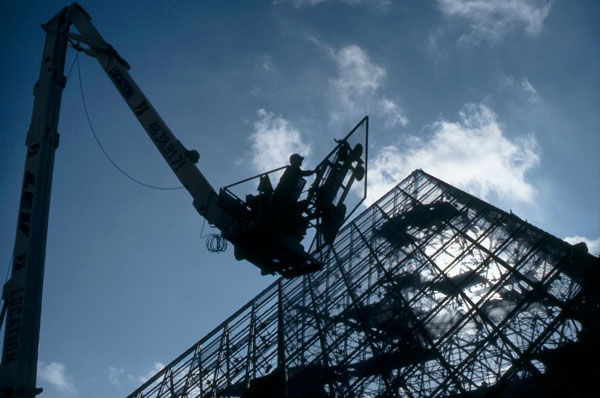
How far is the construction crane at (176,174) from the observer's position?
21.4 ft

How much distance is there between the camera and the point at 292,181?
9.05 meters

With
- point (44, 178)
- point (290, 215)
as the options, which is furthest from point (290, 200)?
point (44, 178)

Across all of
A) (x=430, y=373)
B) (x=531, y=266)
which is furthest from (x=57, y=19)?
(x=531, y=266)

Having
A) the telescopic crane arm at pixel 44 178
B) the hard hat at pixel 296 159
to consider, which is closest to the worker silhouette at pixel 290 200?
the hard hat at pixel 296 159

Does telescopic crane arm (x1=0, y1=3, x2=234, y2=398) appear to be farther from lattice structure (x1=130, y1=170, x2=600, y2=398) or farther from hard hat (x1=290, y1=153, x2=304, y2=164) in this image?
lattice structure (x1=130, y1=170, x2=600, y2=398)

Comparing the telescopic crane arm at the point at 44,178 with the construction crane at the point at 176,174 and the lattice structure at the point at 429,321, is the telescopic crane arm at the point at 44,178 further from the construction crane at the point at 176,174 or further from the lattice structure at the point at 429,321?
the lattice structure at the point at 429,321

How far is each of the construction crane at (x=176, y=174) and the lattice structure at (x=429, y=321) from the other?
5.22ft

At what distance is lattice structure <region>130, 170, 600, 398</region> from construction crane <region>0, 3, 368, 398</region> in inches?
62.6

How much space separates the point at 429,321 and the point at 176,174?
7.67 meters

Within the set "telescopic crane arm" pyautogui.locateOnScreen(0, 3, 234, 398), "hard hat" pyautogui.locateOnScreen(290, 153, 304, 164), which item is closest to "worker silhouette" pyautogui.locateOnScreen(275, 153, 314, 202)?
"hard hat" pyautogui.locateOnScreen(290, 153, 304, 164)

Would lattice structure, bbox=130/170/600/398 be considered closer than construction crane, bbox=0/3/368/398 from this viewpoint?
No

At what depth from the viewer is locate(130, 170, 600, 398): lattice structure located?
907 cm

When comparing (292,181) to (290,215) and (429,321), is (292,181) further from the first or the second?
(429,321)

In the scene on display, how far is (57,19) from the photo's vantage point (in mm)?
11148
